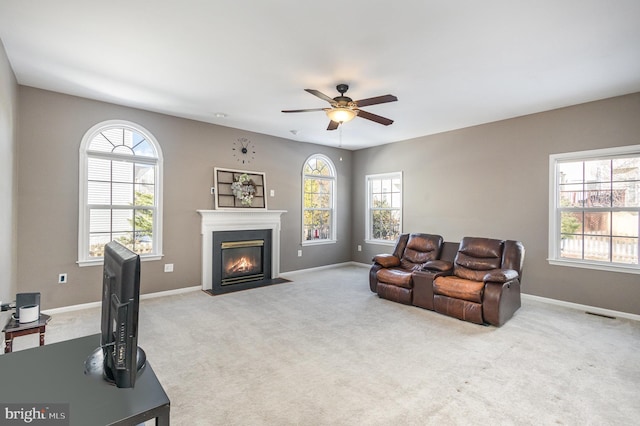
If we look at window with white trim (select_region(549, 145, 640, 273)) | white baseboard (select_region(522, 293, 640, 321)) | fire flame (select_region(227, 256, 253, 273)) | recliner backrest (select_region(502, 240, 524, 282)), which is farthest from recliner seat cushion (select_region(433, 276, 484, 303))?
fire flame (select_region(227, 256, 253, 273))

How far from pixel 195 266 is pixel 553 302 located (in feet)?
17.9

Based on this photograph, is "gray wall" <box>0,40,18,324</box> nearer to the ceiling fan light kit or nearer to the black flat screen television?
the black flat screen television

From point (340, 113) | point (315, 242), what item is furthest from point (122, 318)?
point (315, 242)

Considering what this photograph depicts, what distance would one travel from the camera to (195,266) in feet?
16.9

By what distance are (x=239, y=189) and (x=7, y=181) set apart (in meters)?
2.93

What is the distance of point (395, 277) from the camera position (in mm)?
4527

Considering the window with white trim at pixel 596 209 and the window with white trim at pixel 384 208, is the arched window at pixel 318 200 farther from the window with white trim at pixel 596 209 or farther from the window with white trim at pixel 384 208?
the window with white trim at pixel 596 209

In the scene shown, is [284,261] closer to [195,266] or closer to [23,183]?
[195,266]

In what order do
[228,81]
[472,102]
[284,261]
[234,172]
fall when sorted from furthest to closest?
1. [284,261]
2. [234,172]
3. [472,102]
4. [228,81]

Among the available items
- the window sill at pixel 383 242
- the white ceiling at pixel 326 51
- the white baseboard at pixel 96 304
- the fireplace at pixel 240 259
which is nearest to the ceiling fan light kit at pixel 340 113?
the white ceiling at pixel 326 51

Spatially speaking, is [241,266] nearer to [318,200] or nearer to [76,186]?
[318,200]

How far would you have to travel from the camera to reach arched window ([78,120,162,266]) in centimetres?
421

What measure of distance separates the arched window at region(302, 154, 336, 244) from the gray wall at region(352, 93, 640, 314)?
1.46 m

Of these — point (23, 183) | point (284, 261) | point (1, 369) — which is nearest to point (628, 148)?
point (284, 261)
